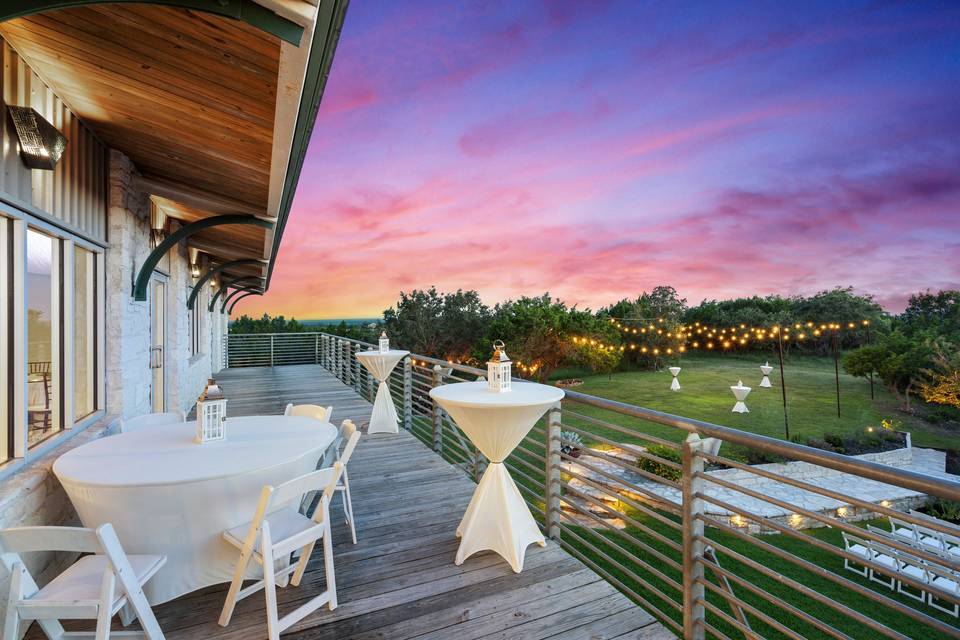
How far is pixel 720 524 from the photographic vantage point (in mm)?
1901

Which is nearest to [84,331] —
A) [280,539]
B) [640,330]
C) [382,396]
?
[280,539]

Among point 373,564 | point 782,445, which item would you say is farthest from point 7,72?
point 782,445

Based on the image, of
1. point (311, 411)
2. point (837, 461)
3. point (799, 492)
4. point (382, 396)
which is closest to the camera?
point (837, 461)

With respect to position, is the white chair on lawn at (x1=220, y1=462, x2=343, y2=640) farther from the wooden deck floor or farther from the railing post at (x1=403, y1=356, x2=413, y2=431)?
the railing post at (x1=403, y1=356, x2=413, y2=431)

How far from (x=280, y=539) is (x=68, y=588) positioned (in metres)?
0.71

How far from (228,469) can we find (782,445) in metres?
2.23

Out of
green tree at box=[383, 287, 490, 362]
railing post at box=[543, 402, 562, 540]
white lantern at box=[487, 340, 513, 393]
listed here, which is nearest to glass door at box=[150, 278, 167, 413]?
white lantern at box=[487, 340, 513, 393]

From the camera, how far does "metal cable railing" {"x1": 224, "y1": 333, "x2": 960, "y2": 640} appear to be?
1.45 m

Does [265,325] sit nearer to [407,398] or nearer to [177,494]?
[407,398]

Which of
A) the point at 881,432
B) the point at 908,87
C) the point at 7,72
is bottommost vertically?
the point at 881,432

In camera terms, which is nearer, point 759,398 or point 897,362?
point 897,362

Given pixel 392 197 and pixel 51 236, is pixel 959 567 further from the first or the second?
pixel 392 197

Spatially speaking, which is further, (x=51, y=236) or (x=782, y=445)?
(x=51, y=236)

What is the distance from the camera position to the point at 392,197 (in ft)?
46.0
